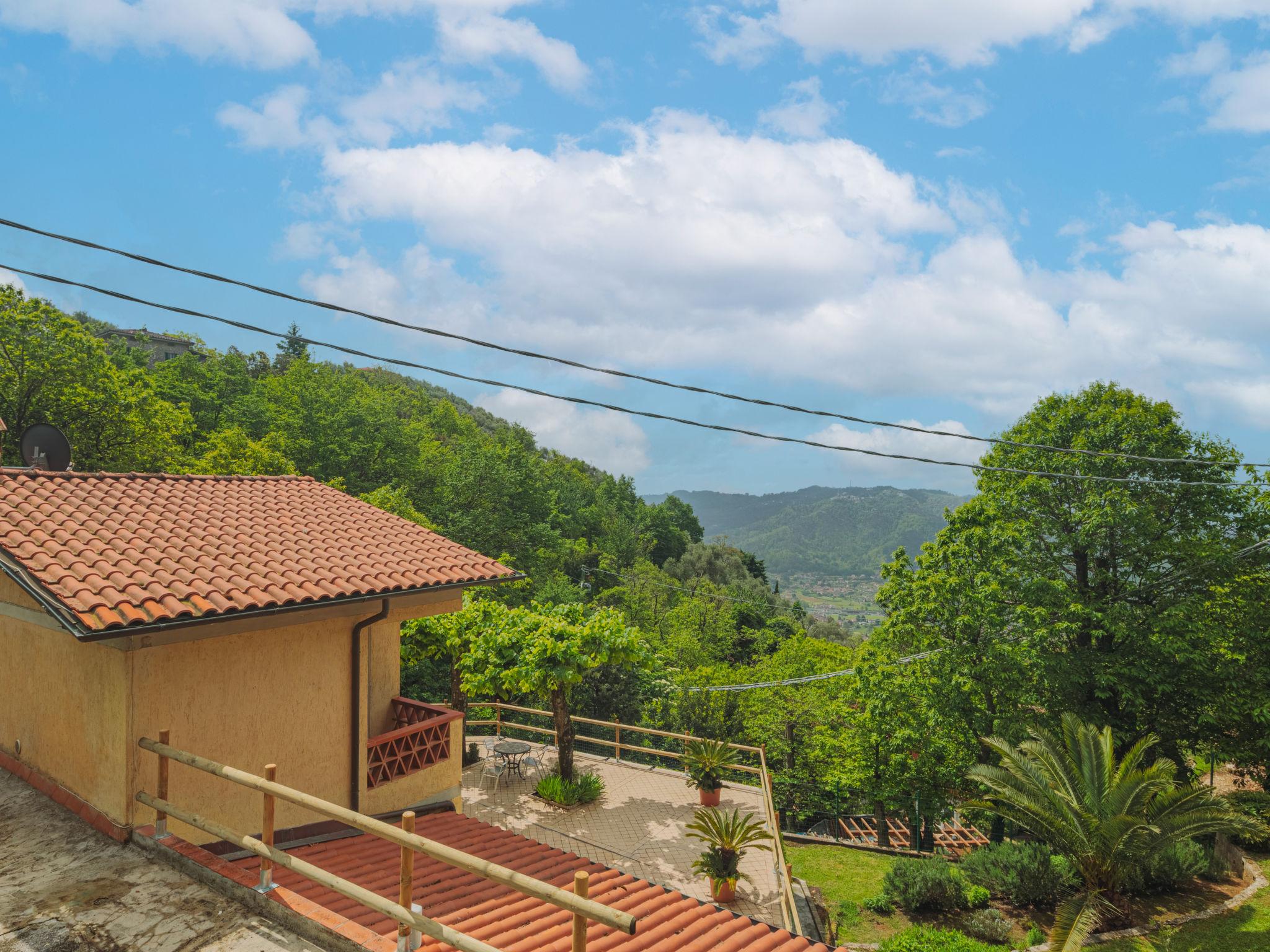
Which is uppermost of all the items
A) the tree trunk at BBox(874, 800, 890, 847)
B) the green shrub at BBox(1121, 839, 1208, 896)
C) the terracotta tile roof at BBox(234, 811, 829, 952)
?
the terracotta tile roof at BBox(234, 811, 829, 952)

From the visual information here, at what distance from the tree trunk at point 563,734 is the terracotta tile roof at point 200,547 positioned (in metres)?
4.91

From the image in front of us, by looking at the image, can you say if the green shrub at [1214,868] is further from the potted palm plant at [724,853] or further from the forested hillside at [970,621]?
the potted palm plant at [724,853]

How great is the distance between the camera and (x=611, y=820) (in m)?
13.1

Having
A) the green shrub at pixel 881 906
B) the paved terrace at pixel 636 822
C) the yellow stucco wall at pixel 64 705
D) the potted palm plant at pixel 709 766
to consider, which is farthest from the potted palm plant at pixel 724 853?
the yellow stucco wall at pixel 64 705

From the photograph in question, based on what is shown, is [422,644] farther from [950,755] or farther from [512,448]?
[512,448]

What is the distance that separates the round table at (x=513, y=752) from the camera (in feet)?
49.0

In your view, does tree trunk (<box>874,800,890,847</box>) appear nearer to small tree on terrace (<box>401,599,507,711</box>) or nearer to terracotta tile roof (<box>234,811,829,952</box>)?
small tree on terrace (<box>401,599,507,711</box>)

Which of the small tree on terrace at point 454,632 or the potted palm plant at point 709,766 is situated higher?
the small tree on terrace at point 454,632

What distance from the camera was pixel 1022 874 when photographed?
14438mm

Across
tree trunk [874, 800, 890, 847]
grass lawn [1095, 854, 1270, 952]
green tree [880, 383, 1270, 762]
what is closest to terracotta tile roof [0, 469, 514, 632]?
grass lawn [1095, 854, 1270, 952]

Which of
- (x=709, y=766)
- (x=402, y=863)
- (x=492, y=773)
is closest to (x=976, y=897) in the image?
(x=709, y=766)

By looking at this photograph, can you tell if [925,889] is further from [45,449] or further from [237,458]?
[237,458]

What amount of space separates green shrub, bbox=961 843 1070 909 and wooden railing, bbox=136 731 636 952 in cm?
1325

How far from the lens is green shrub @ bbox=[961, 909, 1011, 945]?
513 inches
